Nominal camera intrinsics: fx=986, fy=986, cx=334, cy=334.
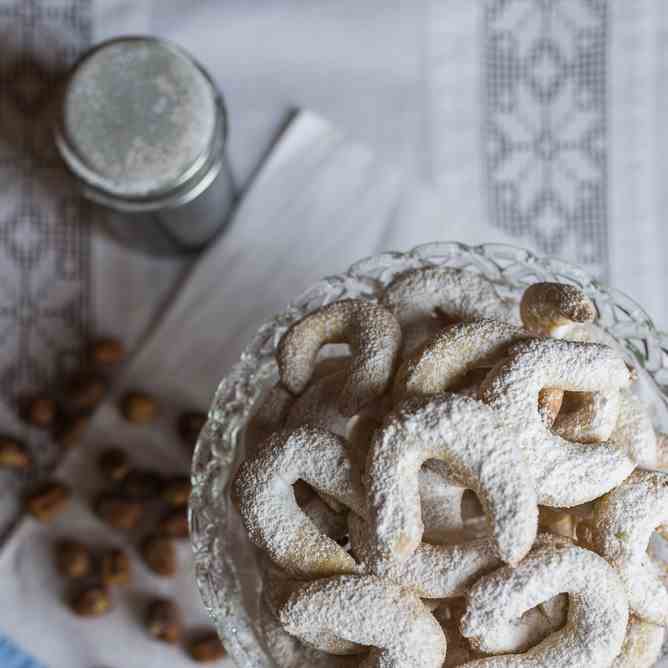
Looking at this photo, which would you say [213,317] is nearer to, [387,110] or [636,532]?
[387,110]

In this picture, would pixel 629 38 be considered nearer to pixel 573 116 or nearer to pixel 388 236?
pixel 573 116

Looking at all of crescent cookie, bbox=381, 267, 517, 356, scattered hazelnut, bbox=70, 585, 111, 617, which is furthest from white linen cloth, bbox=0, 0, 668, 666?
crescent cookie, bbox=381, 267, 517, 356

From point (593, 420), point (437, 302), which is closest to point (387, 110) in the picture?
point (437, 302)

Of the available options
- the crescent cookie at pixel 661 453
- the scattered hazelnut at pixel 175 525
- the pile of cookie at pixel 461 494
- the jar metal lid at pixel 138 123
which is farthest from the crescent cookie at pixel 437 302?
the scattered hazelnut at pixel 175 525

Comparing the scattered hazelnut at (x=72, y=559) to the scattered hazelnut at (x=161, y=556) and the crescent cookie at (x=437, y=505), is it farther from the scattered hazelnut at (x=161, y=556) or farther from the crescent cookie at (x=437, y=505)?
the crescent cookie at (x=437, y=505)

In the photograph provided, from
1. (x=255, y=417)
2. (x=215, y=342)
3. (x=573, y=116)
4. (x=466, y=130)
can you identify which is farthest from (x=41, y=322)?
(x=573, y=116)

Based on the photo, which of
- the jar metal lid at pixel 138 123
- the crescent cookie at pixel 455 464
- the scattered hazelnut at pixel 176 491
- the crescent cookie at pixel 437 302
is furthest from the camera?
the scattered hazelnut at pixel 176 491

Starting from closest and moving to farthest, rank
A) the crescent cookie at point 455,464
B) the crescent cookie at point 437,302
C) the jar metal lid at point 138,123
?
the crescent cookie at point 455,464 < the crescent cookie at point 437,302 < the jar metal lid at point 138,123

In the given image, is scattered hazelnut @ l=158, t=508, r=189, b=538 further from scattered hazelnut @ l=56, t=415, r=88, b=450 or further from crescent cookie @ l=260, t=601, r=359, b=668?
crescent cookie @ l=260, t=601, r=359, b=668
